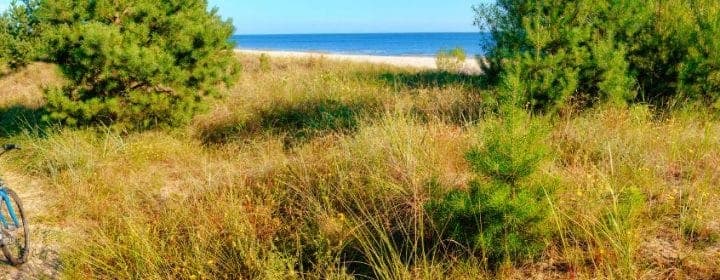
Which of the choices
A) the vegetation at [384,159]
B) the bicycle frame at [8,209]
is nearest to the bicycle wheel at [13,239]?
the bicycle frame at [8,209]

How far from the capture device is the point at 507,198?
3170mm

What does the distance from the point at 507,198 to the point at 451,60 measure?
39.5ft

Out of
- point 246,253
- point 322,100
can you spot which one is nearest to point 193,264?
point 246,253

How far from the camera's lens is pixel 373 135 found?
5.41 m

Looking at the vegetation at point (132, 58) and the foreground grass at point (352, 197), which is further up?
the vegetation at point (132, 58)

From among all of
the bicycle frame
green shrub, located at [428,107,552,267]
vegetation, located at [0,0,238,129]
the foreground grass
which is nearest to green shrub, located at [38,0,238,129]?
vegetation, located at [0,0,238,129]

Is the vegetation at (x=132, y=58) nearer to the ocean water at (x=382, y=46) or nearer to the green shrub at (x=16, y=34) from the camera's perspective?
the ocean water at (x=382, y=46)

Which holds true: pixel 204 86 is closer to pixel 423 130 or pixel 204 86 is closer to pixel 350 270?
pixel 423 130

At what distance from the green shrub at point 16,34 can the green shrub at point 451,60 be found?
11.1 meters

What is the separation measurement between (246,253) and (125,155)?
11.3 feet

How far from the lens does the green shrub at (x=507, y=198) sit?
10.2ft

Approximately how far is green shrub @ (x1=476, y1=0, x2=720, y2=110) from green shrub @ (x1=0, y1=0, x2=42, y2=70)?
13.1 meters

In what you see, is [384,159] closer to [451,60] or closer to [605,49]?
[605,49]

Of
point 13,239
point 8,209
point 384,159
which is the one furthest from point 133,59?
point 384,159
